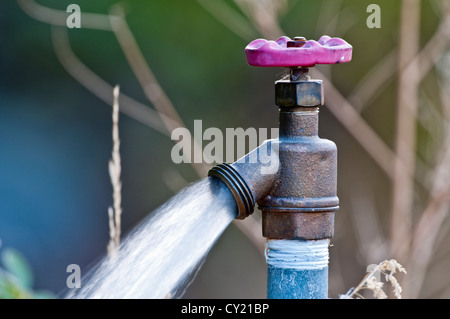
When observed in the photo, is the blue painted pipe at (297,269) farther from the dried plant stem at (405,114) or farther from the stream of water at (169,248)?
the dried plant stem at (405,114)

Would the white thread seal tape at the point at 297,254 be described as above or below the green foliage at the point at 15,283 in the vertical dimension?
above

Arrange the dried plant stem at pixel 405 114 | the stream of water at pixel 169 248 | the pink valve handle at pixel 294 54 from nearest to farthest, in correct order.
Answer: the stream of water at pixel 169 248, the pink valve handle at pixel 294 54, the dried plant stem at pixel 405 114

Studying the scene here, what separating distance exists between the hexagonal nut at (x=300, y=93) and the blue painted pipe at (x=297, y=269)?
0.24 meters

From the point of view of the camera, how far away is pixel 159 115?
363 cm

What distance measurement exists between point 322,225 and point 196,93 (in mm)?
2451

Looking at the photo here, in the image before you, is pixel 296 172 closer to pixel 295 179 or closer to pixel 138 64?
pixel 295 179

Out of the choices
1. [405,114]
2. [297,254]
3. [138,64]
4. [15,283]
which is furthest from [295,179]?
[138,64]

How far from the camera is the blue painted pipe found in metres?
1.43

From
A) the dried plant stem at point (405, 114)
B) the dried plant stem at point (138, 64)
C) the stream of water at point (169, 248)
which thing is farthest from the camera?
the dried plant stem at point (138, 64)

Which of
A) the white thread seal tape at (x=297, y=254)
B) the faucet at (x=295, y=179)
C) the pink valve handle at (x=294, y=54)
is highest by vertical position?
the pink valve handle at (x=294, y=54)

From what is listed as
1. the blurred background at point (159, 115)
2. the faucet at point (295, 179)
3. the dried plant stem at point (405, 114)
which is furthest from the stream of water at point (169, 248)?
the blurred background at point (159, 115)

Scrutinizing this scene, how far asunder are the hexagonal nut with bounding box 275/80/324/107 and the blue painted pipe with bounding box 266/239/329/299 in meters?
0.24

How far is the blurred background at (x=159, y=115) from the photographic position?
11.6ft
